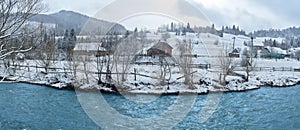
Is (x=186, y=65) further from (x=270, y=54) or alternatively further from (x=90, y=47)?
(x=270, y=54)

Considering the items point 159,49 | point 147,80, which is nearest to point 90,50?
point 147,80

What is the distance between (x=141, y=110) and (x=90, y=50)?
8.55 metres

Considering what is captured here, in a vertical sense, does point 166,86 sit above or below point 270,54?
below

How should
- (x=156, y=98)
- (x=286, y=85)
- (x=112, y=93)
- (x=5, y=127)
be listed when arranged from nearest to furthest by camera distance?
(x=5, y=127)
(x=156, y=98)
(x=112, y=93)
(x=286, y=85)

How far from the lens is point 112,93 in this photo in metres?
17.4

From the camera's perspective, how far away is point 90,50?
1977 centimetres

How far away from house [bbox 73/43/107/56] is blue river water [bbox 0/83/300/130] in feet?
10.9

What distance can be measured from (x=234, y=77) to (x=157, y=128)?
1384 centimetres

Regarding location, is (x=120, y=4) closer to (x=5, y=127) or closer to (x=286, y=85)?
(x=5, y=127)

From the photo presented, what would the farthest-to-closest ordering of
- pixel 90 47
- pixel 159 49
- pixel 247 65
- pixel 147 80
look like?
1. pixel 159 49
2. pixel 247 65
3. pixel 90 47
4. pixel 147 80

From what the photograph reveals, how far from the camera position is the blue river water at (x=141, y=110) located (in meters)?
9.88

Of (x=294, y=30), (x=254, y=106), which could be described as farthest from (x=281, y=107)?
(x=294, y=30)

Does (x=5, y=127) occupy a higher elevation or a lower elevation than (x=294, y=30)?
lower

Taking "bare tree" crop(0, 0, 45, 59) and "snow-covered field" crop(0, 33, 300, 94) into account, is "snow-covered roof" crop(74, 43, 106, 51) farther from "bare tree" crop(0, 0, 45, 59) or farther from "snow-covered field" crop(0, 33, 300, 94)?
"bare tree" crop(0, 0, 45, 59)
